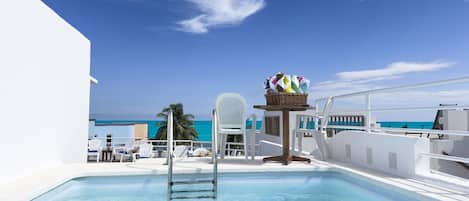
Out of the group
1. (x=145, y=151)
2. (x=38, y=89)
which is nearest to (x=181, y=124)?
(x=145, y=151)

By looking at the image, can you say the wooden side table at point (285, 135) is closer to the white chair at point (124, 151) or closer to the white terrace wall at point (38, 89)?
the white terrace wall at point (38, 89)

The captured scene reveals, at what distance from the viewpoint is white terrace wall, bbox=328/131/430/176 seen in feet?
10.6

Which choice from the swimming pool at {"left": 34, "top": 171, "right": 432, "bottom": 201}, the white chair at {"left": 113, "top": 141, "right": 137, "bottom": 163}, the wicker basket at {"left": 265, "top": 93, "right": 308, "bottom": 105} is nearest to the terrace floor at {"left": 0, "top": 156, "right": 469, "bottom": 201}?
the swimming pool at {"left": 34, "top": 171, "right": 432, "bottom": 201}

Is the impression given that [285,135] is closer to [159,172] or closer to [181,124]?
[159,172]

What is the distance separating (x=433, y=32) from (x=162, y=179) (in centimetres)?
1500

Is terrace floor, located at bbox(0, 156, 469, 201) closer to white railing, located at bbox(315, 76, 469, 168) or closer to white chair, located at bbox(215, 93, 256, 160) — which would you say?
white railing, located at bbox(315, 76, 469, 168)

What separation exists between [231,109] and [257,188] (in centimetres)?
153

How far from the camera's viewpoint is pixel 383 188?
2.90m

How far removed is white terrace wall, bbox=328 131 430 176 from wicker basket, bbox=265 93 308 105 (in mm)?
815

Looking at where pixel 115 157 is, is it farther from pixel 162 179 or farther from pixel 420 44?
pixel 420 44

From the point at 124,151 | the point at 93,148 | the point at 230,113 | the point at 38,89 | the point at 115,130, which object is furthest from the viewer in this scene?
the point at 115,130

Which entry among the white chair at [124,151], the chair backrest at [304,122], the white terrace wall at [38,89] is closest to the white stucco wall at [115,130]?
the white chair at [124,151]

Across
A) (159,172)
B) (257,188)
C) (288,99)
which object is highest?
(288,99)

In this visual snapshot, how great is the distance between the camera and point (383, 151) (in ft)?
12.1
